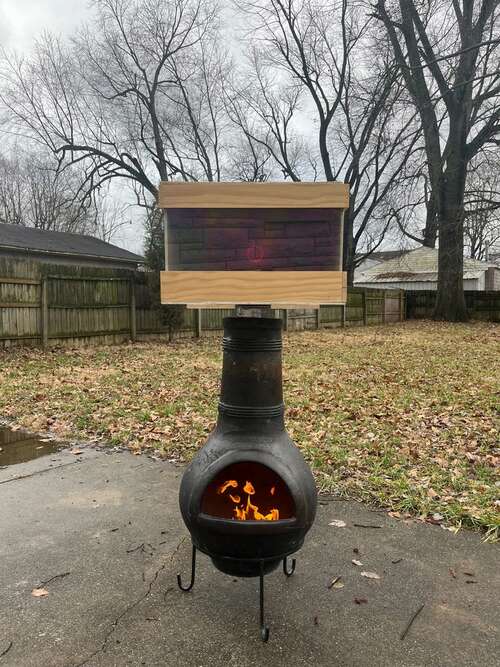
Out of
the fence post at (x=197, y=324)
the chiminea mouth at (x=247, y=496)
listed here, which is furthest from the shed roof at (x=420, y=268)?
the chiminea mouth at (x=247, y=496)

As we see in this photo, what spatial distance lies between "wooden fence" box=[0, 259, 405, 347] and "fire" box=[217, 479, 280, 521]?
28.4ft

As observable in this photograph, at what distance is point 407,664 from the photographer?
68.5 inches

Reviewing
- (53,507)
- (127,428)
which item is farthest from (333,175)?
(53,507)

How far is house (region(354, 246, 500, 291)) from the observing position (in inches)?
1222

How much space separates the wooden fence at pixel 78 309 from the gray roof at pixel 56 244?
6650 millimetres

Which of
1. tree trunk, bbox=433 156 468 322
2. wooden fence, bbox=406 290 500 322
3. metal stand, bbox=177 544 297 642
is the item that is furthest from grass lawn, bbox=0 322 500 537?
wooden fence, bbox=406 290 500 322

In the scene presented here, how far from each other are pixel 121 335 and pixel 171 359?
3095 mm

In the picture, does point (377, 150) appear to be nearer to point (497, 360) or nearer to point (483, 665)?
point (497, 360)

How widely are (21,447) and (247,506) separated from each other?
306cm

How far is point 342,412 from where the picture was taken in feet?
17.5

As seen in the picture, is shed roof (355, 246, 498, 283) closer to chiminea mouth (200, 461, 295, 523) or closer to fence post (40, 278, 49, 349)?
fence post (40, 278, 49, 349)

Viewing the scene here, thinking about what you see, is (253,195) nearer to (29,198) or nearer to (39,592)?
(39,592)

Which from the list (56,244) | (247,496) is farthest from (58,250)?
(247,496)

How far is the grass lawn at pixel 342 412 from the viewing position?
3400 mm
